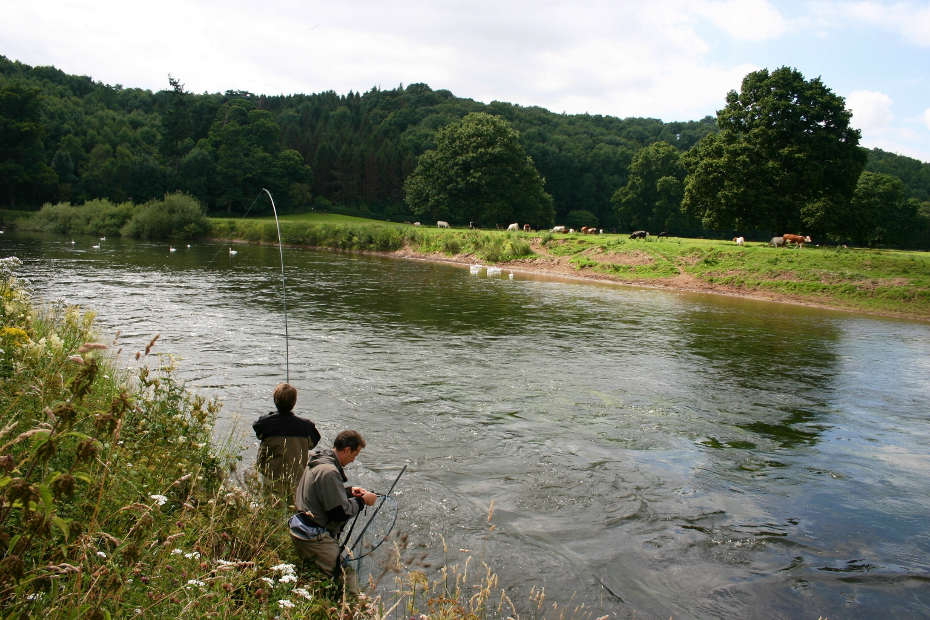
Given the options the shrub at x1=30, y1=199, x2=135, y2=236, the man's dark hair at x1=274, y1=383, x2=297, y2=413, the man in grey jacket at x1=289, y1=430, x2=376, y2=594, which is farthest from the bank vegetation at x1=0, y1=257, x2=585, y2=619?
the shrub at x1=30, y1=199, x2=135, y2=236

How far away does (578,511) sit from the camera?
8.46 metres

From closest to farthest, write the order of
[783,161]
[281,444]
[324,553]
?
[324,553]
[281,444]
[783,161]

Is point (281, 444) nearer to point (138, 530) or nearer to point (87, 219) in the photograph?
point (138, 530)

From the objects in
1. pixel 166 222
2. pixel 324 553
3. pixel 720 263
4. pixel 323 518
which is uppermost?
pixel 720 263

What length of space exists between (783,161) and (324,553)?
162ft

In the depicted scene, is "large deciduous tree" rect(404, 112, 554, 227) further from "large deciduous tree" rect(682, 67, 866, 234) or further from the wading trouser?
the wading trouser

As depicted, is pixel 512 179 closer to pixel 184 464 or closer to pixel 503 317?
pixel 503 317

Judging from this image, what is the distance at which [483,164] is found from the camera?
80.4 meters

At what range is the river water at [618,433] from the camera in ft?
23.4

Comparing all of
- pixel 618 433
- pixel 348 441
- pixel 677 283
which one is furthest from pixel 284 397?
pixel 677 283

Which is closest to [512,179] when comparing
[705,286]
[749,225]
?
[749,225]

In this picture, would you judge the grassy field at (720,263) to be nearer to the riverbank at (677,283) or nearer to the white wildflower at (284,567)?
the riverbank at (677,283)

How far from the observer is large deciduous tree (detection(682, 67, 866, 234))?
4562 centimetres

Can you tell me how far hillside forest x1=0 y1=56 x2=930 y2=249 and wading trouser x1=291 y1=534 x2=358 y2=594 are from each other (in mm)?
47371
